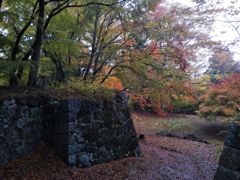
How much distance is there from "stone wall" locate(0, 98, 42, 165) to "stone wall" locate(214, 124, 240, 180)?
4.45 metres

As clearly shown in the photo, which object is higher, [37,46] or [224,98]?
[37,46]

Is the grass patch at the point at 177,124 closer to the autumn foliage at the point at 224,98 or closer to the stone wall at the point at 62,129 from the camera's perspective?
the autumn foliage at the point at 224,98

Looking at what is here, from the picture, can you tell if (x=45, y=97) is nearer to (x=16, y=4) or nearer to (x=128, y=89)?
(x=16, y=4)

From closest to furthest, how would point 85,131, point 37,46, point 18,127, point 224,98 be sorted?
point 18,127
point 85,131
point 37,46
point 224,98

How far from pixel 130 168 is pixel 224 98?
27.1 feet

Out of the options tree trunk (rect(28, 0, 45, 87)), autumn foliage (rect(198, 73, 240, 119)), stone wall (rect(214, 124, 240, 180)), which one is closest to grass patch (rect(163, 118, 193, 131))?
autumn foliage (rect(198, 73, 240, 119))

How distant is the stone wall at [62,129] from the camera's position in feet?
19.6

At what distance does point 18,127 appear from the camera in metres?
6.12

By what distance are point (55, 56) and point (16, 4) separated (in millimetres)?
2491

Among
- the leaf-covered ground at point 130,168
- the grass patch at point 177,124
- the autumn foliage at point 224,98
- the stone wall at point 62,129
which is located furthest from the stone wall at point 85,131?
the grass patch at point 177,124

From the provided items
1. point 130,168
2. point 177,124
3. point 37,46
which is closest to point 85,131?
point 130,168

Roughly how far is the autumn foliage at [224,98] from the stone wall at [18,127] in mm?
7880

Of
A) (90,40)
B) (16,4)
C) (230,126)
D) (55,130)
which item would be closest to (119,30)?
(90,40)

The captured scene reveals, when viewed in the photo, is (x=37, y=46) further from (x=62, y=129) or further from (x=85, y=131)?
(x=85, y=131)
